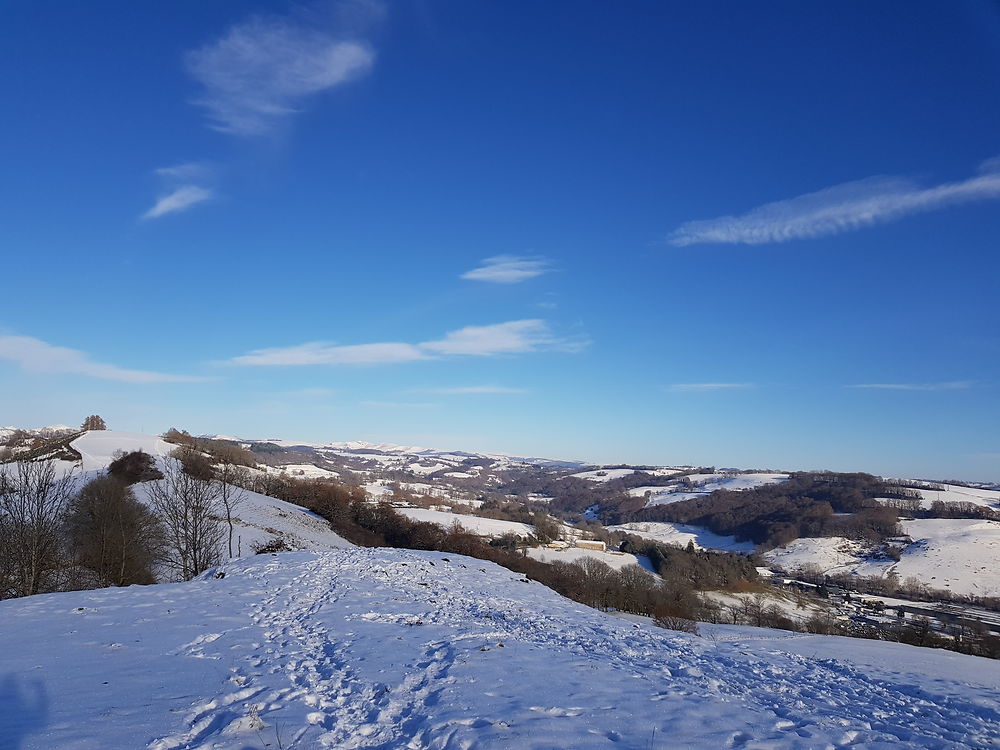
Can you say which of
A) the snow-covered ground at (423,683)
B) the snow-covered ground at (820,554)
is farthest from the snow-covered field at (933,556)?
the snow-covered ground at (423,683)

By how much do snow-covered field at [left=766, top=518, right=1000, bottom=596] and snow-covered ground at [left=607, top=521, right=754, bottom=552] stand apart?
53.5 ft

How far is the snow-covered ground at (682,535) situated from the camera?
6228 inches

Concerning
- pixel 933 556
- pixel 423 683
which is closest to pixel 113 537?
pixel 423 683

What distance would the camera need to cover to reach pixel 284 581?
19.7 meters

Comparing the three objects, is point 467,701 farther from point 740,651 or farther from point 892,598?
point 892,598

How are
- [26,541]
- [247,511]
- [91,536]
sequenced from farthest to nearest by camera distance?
[247,511] < [91,536] < [26,541]

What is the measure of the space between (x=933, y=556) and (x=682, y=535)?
215 ft

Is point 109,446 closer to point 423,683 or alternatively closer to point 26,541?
point 26,541

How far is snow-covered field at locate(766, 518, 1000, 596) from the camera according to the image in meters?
109

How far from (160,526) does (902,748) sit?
129 ft

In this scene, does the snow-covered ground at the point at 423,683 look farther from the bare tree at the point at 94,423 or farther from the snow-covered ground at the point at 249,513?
the bare tree at the point at 94,423

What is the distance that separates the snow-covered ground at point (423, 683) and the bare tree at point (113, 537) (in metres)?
14.4

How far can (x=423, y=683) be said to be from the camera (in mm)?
8656

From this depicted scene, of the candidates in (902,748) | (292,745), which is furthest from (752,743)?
(292,745)
